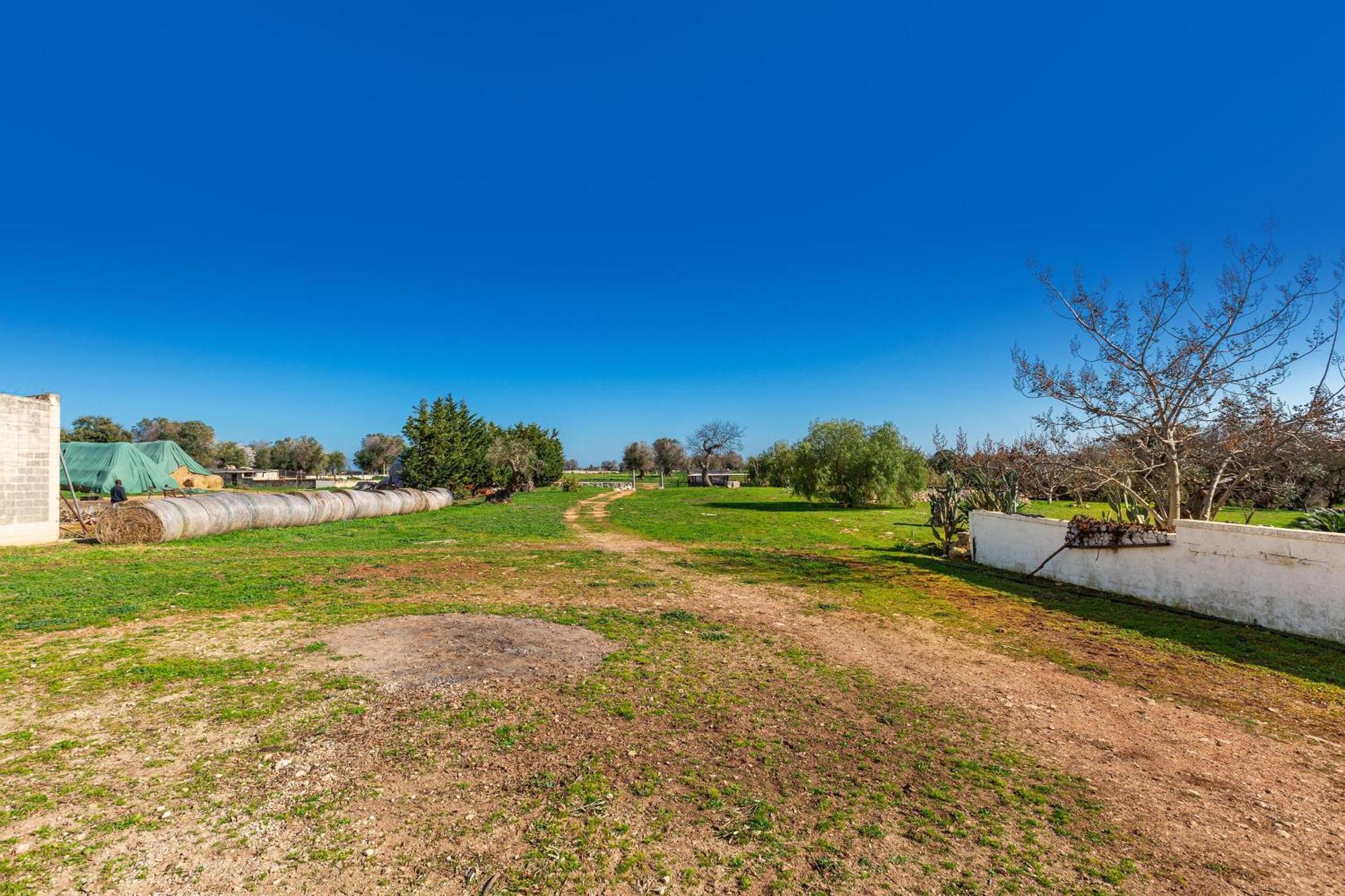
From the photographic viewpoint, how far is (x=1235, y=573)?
8281 mm

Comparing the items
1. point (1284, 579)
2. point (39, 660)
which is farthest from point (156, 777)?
point (1284, 579)

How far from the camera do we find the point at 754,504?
Answer: 118ft

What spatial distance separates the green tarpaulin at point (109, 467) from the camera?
33.9 m

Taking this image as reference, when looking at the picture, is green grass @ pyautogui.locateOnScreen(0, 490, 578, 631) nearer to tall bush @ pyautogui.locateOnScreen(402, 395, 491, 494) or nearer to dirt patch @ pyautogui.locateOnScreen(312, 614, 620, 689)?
dirt patch @ pyautogui.locateOnScreen(312, 614, 620, 689)

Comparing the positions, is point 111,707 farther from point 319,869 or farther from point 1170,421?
point 1170,421

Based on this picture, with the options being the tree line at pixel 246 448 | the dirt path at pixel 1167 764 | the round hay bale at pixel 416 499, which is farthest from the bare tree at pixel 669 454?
the dirt path at pixel 1167 764

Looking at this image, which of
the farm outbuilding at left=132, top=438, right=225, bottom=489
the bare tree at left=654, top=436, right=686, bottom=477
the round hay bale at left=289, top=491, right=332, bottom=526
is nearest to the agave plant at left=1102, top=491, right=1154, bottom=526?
the round hay bale at left=289, top=491, right=332, bottom=526

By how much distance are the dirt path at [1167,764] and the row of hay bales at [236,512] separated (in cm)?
1659

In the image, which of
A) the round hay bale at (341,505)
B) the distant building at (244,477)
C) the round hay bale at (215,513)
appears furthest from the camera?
the distant building at (244,477)

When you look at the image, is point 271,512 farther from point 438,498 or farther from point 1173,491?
point 1173,491

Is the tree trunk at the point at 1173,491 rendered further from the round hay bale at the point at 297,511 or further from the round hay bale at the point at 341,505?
the round hay bale at the point at 341,505

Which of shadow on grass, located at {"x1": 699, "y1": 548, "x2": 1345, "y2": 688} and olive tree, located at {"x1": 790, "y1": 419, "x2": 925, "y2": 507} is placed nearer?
shadow on grass, located at {"x1": 699, "y1": 548, "x2": 1345, "y2": 688}

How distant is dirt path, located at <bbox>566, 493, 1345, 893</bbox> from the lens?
3.07 m

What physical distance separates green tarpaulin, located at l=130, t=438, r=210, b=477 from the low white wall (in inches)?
2011
